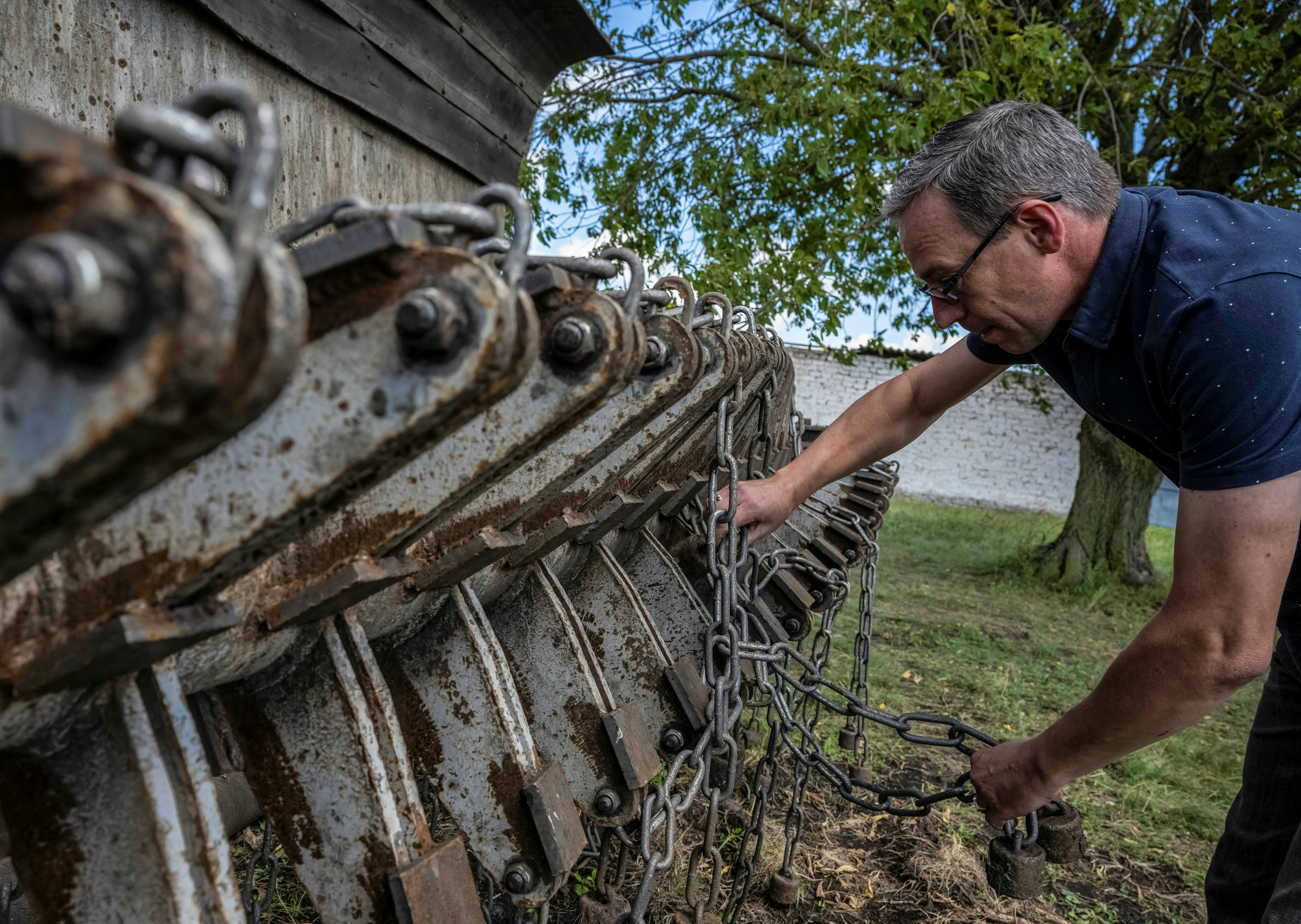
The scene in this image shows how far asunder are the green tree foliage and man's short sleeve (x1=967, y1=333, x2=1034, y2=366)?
164 inches

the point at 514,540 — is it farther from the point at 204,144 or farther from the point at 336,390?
the point at 204,144

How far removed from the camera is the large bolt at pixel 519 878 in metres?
1.48

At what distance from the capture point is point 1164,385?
2305mm

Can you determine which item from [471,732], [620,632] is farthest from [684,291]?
[471,732]

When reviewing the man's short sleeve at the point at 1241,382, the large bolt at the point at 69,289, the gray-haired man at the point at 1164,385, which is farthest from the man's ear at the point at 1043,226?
the large bolt at the point at 69,289

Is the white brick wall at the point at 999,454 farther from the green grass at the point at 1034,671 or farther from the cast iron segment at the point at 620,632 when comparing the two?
the cast iron segment at the point at 620,632

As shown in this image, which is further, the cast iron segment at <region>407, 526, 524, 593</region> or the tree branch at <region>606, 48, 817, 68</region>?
the tree branch at <region>606, 48, 817, 68</region>

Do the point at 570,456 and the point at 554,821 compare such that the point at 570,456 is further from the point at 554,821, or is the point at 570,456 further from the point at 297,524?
the point at 297,524

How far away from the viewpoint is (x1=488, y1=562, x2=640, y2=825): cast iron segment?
1779mm

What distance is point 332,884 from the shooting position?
122cm

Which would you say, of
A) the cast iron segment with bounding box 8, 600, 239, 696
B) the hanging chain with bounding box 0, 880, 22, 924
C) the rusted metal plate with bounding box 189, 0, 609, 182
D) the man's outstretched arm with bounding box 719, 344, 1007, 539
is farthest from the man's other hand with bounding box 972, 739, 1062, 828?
the rusted metal plate with bounding box 189, 0, 609, 182

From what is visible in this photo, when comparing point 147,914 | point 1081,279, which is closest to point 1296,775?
point 1081,279

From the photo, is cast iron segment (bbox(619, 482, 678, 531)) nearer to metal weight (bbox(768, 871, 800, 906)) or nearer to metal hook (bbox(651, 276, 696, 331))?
metal hook (bbox(651, 276, 696, 331))

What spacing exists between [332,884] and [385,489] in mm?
518
